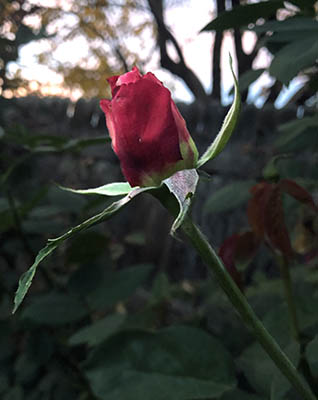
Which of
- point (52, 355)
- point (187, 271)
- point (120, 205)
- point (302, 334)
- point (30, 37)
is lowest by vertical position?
point (187, 271)

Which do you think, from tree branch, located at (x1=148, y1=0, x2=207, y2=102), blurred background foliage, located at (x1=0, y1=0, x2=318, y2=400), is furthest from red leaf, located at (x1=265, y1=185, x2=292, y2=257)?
tree branch, located at (x1=148, y1=0, x2=207, y2=102)

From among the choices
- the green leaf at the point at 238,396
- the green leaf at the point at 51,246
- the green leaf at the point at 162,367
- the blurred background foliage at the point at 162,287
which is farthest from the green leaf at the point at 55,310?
the green leaf at the point at 51,246

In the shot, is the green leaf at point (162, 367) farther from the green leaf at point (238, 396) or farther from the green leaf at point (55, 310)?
the green leaf at point (55, 310)

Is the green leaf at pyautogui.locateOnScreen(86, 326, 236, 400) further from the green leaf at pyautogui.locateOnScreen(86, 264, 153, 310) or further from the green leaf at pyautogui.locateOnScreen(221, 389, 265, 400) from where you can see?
the green leaf at pyautogui.locateOnScreen(86, 264, 153, 310)

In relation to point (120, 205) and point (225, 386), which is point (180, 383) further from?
point (120, 205)

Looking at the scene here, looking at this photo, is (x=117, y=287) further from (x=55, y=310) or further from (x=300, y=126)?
(x=300, y=126)

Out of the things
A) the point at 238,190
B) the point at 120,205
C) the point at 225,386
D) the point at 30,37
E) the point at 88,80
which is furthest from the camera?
the point at 88,80

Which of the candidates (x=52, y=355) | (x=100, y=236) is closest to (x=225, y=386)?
(x=100, y=236)
